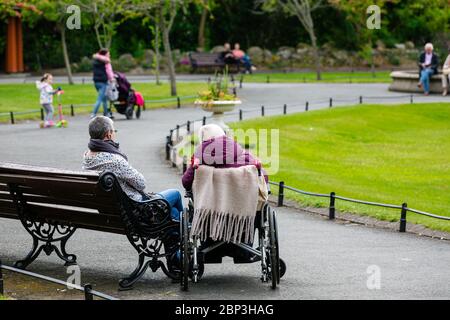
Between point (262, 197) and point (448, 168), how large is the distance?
1374 cm

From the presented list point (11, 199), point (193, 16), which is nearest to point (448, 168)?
point (11, 199)

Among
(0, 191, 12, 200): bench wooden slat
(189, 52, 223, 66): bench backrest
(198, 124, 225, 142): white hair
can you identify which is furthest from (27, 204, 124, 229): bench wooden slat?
(189, 52, 223, 66): bench backrest

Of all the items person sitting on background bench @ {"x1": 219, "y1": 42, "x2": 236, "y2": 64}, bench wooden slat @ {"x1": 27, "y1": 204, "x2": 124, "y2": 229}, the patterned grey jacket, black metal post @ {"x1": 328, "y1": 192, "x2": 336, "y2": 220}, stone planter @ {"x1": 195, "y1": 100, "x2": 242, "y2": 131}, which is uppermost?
the patterned grey jacket

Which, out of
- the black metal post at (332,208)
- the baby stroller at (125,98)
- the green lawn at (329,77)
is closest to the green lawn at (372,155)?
the black metal post at (332,208)

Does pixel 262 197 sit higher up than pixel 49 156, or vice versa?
pixel 262 197

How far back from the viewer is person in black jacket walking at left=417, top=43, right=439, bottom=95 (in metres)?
37.8

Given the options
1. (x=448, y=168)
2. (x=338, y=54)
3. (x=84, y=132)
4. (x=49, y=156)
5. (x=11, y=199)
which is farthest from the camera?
(x=338, y=54)

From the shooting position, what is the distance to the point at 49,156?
2083 cm

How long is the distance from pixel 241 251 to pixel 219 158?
1010mm

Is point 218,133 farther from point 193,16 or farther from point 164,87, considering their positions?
point 193,16

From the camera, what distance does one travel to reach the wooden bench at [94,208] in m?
9.59

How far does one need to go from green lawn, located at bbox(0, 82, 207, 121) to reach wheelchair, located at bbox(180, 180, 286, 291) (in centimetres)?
1940

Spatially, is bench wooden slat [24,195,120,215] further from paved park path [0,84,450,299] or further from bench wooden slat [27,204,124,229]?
paved park path [0,84,450,299]

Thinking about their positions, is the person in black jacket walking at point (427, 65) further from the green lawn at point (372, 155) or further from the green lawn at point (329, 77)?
the green lawn at point (329, 77)
